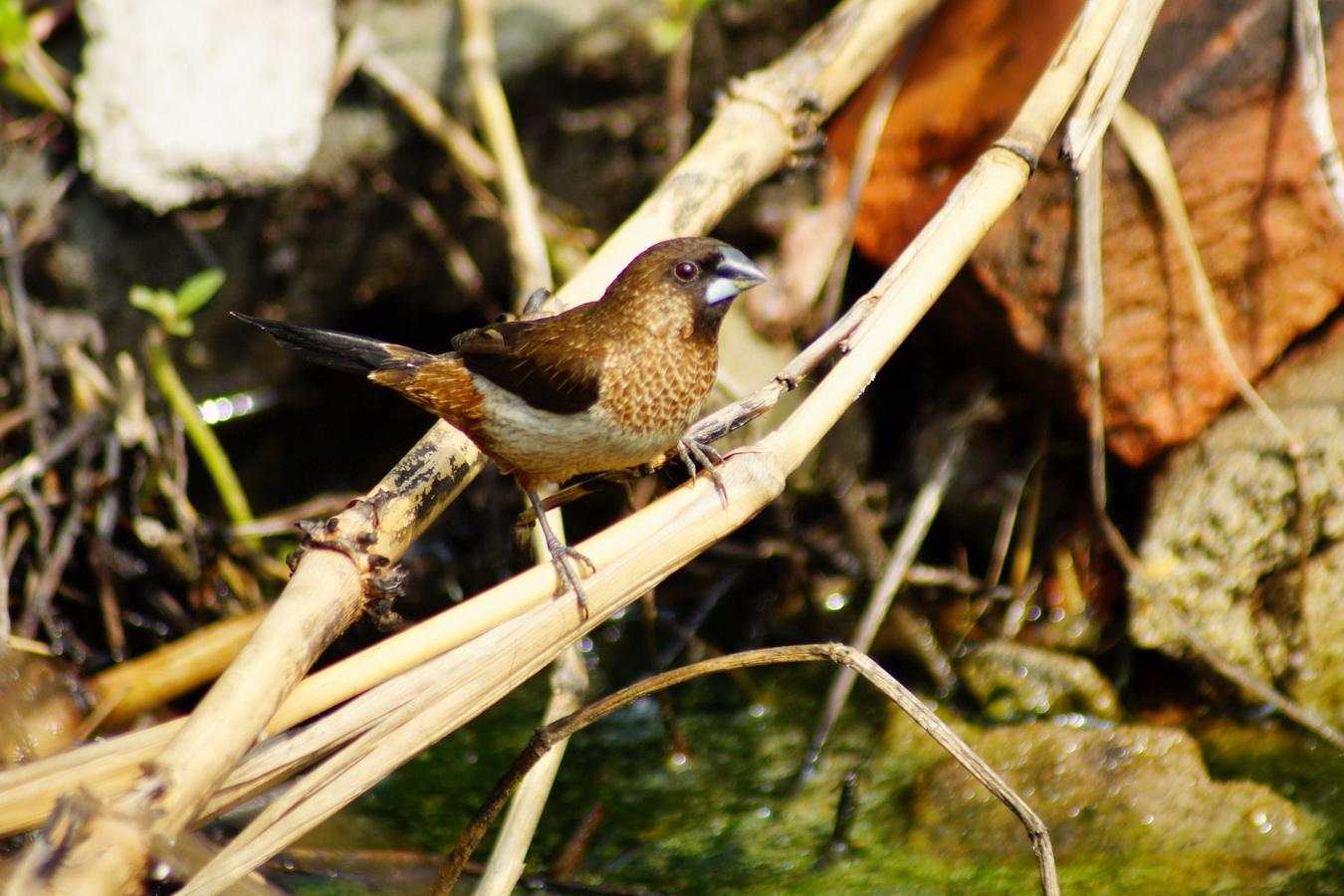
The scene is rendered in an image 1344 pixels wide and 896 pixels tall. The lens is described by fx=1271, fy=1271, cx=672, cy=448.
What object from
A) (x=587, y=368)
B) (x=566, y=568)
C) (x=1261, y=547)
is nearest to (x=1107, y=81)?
(x=587, y=368)

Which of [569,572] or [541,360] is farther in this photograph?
[541,360]

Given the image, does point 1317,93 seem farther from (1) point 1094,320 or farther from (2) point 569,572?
(2) point 569,572

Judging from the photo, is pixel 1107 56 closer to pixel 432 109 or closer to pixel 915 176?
pixel 915 176

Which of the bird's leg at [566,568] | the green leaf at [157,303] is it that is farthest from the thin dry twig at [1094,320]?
the green leaf at [157,303]

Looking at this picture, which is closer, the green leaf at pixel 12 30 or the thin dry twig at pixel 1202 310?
the thin dry twig at pixel 1202 310

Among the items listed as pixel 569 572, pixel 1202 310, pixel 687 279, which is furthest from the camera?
pixel 1202 310

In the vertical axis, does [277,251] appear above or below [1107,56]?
below

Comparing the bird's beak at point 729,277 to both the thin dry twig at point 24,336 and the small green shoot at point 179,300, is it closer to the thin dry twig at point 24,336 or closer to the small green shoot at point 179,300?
the small green shoot at point 179,300

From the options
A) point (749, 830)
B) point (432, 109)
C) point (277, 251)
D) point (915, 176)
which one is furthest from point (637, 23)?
point (749, 830)
